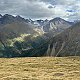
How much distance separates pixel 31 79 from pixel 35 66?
2050cm

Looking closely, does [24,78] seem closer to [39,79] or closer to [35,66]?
[39,79]

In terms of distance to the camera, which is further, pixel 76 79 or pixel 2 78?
pixel 2 78

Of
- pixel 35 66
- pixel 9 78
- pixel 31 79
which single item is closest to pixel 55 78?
pixel 31 79

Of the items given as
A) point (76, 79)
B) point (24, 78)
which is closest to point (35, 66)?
point (24, 78)

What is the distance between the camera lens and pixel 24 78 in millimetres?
44562

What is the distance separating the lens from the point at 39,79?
140ft

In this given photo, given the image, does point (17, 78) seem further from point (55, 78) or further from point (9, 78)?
point (55, 78)

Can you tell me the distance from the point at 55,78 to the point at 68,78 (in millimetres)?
2268

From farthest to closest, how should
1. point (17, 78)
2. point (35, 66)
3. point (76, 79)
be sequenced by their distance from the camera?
point (35, 66), point (17, 78), point (76, 79)

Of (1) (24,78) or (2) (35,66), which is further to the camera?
(2) (35,66)

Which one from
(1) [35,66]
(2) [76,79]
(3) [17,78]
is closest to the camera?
(2) [76,79]

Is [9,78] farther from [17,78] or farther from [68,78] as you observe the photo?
[68,78]

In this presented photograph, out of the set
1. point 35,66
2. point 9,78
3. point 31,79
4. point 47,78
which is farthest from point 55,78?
point 35,66

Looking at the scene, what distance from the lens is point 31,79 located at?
43312mm
